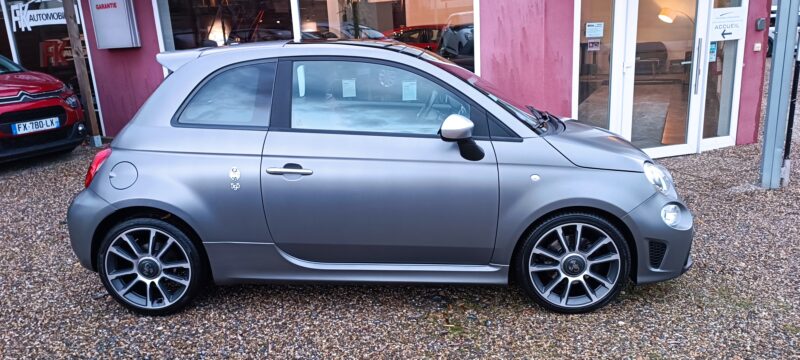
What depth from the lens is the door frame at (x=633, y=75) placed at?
669cm

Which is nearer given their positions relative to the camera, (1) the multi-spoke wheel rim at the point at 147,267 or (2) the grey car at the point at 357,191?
(2) the grey car at the point at 357,191

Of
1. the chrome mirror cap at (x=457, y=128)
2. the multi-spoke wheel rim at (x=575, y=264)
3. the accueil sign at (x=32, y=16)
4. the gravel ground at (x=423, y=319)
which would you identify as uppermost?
the accueil sign at (x=32, y=16)

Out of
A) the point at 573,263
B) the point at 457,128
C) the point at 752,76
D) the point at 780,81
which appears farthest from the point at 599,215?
the point at 752,76

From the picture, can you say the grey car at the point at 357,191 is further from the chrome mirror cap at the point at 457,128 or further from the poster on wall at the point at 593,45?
the poster on wall at the point at 593,45

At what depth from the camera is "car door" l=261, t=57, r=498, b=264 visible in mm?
3400

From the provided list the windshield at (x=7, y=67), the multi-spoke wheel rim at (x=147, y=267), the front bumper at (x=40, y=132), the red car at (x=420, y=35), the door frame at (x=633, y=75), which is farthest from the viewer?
the windshield at (x=7, y=67)

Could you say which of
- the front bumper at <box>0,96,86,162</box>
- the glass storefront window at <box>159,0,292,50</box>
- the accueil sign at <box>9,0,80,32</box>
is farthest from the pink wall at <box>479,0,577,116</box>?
the accueil sign at <box>9,0,80,32</box>

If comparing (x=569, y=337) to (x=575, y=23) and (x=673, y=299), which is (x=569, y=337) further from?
(x=575, y=23)

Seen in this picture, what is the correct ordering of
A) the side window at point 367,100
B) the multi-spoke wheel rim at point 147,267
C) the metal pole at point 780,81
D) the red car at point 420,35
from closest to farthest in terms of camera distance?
1. the side window at point 367,100
2. the multi-spoke wheel rim at point 147,267
3. the metal pole at point 780,81
4. the red car at point 420,35

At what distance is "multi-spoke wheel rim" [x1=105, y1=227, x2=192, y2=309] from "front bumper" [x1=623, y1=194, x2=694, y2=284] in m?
2.58

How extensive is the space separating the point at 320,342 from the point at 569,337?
4.45ft

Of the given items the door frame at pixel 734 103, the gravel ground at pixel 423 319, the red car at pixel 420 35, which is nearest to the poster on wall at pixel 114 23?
the red car at pixel 420 35

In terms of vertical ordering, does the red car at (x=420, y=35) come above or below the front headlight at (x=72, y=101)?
above

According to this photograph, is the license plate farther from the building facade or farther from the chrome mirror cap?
the chrome mirror cap
